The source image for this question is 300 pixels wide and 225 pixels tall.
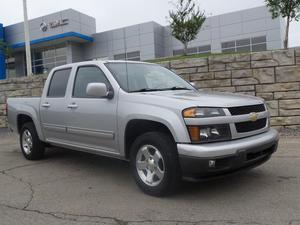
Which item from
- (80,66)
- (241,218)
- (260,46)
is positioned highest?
(260,46)

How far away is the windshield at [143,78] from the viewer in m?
5.06

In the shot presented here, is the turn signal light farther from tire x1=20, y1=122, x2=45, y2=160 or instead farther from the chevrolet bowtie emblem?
tire x1=20, y1=122, x2=45, y2=160

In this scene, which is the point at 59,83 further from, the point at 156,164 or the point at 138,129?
the point at 156,164

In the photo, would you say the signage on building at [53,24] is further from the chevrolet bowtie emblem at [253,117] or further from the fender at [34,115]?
the chevrolet bowtie emblem at [253,117]

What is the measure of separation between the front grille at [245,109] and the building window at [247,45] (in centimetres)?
2784

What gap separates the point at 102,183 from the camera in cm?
520

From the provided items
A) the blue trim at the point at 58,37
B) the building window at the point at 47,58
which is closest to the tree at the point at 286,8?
the blue trim at the point at 58,37

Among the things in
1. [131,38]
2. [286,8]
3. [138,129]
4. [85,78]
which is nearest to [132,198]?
[138,129]

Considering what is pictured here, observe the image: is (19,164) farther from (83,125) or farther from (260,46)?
(260,46)

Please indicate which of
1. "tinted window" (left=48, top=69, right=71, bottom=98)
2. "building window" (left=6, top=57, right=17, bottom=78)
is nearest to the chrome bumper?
"tinted window" (left=48, top=69, right=71, bottom=98)

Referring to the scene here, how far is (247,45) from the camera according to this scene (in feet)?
105

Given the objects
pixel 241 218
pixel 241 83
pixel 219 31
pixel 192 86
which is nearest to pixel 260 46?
pixel 219 31

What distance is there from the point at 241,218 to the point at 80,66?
3.55m

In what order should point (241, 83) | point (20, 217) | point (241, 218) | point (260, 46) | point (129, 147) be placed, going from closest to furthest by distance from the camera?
point (241, 218)
point (20, 217)
point (129, 147)
point (241, 83)
point (260, 46)
